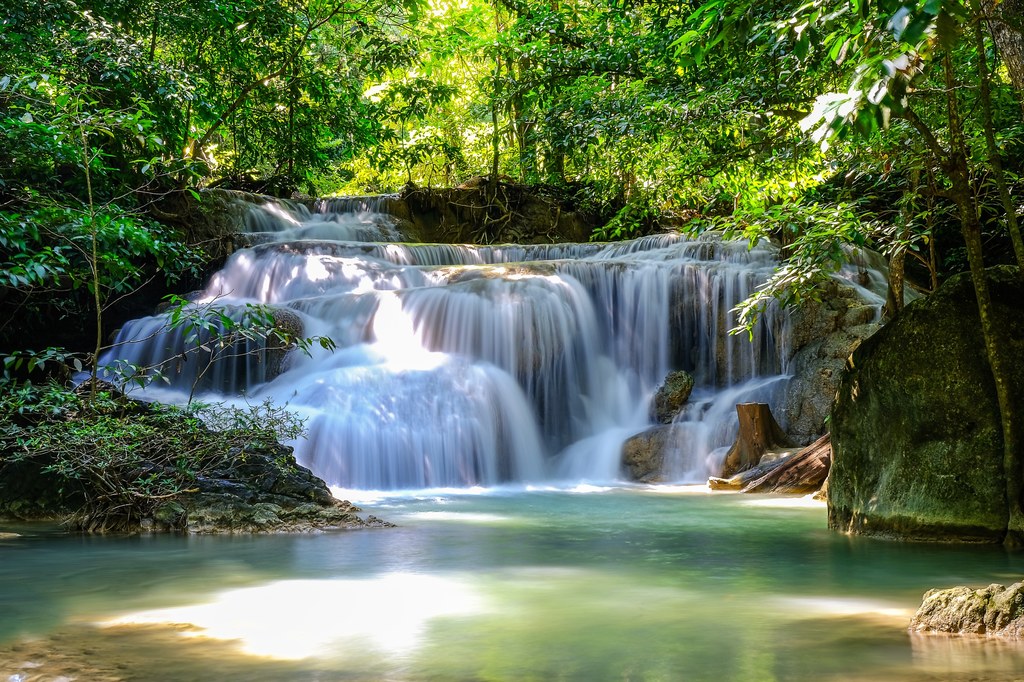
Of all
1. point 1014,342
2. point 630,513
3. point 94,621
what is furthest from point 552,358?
point 94,621

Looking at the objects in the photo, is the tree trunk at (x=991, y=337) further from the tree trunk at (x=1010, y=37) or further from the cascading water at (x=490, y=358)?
the cascading water at (x=490, y=358)

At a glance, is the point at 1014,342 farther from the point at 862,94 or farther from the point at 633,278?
the point at 633,278

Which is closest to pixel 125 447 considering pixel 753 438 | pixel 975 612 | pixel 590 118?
pixel 975 612

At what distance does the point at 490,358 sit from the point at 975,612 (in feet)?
35.8

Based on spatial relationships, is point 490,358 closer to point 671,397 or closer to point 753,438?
point 671,397

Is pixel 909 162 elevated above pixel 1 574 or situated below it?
above

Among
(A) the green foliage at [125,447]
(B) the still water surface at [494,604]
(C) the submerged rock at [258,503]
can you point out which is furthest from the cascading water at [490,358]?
(B) the still water surface at [494,604]

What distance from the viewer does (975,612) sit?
3.92 metres

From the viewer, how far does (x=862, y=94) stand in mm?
2779

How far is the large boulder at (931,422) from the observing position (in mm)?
6590

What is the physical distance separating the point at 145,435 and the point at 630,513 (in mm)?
4366

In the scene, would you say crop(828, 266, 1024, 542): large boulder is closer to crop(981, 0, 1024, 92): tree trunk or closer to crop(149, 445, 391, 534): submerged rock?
crop(981, 0, 1024, 92): tree trunk

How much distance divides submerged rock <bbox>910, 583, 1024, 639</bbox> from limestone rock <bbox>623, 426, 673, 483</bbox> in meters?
8.57

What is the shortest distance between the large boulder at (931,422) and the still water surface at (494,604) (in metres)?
0.32
